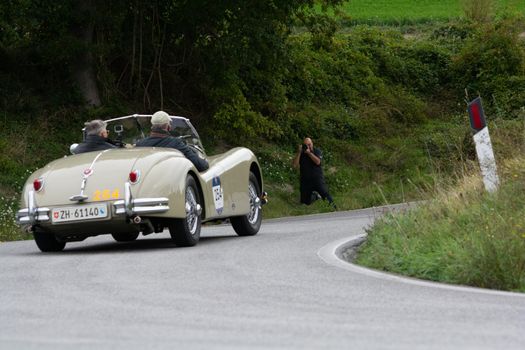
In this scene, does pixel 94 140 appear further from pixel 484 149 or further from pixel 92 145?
pixel 484 149

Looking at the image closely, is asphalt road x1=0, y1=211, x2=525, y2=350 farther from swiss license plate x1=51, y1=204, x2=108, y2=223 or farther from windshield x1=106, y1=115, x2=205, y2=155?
windshield x1=106, y1=115, x2=205, y2=155

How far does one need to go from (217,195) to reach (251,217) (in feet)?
5.31

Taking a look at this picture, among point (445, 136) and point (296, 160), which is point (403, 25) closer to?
point (445, 136)

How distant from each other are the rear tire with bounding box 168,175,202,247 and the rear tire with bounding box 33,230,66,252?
128 cm

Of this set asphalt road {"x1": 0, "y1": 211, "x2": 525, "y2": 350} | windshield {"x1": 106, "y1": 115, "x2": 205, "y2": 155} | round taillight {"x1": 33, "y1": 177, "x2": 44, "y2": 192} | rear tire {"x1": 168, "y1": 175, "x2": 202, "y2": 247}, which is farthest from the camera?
windshield {"x1": 106, "y1": 115, "x2": 205, "y2": 155}

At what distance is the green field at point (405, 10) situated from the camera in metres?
50.9

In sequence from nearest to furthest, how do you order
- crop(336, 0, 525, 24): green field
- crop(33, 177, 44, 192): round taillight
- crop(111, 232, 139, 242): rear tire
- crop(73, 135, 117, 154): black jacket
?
crop(33, 177, 44, 192): round taillight, crop(73, 135, 117, 154): black jacket, crop(111, 232, 139, 242): rear tire, crop(336, 0, 525, 24): green field

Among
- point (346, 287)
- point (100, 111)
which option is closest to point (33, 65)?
point (100, 111)

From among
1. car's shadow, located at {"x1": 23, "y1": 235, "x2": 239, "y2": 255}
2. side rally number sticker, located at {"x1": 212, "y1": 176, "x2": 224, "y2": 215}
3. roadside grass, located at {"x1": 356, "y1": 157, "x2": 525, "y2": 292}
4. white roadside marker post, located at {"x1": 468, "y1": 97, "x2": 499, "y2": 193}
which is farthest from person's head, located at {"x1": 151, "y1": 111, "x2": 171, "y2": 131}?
white roadside marker post, located at {"x1": 468, "y1": 97, "x2": 499, "y2": 193}

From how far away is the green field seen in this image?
50938 millimetres

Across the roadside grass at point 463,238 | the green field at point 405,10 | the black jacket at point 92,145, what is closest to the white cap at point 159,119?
the black jacket at point 92,145

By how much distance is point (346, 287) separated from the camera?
9.67m

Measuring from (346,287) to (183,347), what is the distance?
116 inches

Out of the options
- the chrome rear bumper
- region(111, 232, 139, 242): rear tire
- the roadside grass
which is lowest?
the roadside grass
